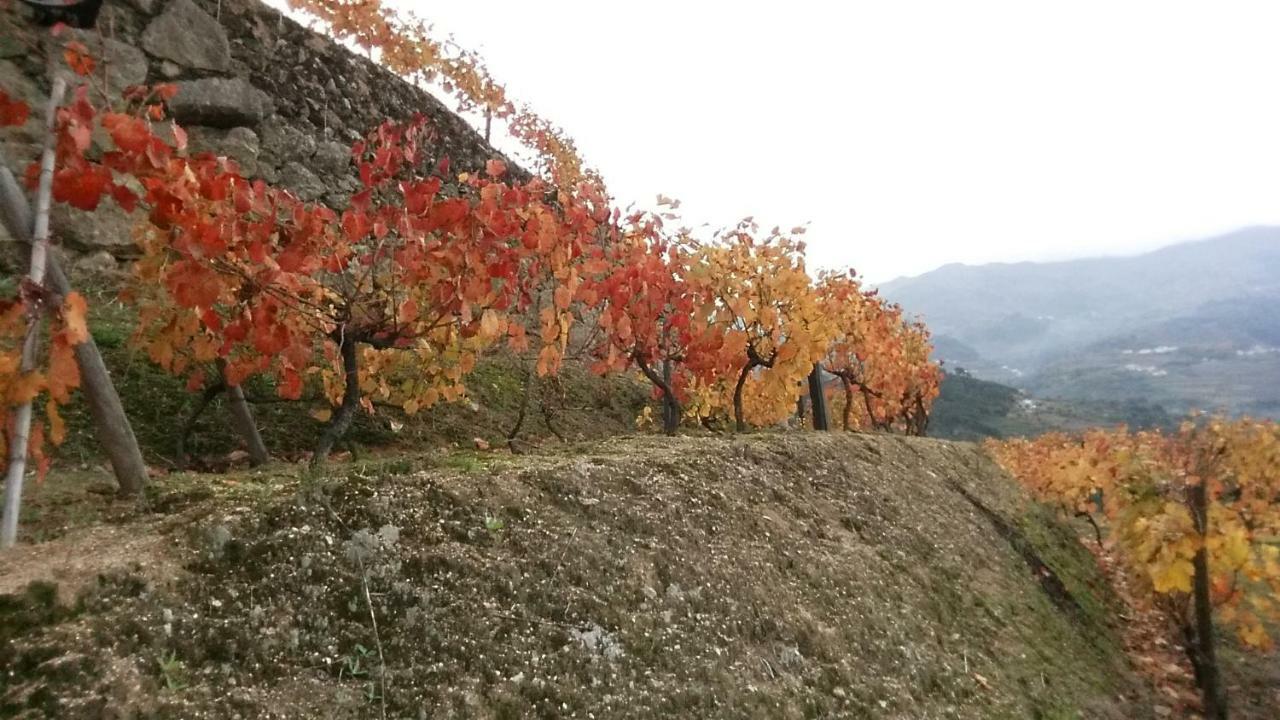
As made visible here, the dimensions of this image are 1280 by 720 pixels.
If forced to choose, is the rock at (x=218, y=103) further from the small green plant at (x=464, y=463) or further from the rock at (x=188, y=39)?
the small green plant at (x=464, y=463)

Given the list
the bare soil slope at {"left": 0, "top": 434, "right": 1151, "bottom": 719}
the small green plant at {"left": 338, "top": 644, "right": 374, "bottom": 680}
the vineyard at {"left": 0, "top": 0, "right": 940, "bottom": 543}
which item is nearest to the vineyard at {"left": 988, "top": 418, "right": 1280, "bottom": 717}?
the bare soil slope at {"left": 0, "top": 434, "right": 1151, "bottom": 719}

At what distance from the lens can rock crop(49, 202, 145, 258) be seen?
266 inches

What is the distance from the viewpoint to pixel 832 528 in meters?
5.42

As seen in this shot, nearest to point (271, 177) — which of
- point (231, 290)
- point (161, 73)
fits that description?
point (161, 73)

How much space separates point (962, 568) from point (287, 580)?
5.77 m

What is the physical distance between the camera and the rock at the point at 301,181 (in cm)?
941

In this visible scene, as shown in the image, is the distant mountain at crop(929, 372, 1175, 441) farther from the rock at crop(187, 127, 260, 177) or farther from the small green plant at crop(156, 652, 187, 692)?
the small green plant at crop(156, 652, 187, 692)

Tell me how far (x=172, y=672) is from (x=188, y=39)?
28.7 feet

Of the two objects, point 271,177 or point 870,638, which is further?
point 271,177

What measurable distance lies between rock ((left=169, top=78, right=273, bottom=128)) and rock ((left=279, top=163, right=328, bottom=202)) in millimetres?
710

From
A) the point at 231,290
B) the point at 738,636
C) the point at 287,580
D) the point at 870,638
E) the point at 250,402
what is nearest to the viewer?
the point at 287,580

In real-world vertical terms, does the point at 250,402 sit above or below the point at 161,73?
below

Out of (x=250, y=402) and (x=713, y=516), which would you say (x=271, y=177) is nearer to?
(x=250, y=402)

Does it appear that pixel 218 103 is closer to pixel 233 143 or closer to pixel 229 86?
pixel 229 86
